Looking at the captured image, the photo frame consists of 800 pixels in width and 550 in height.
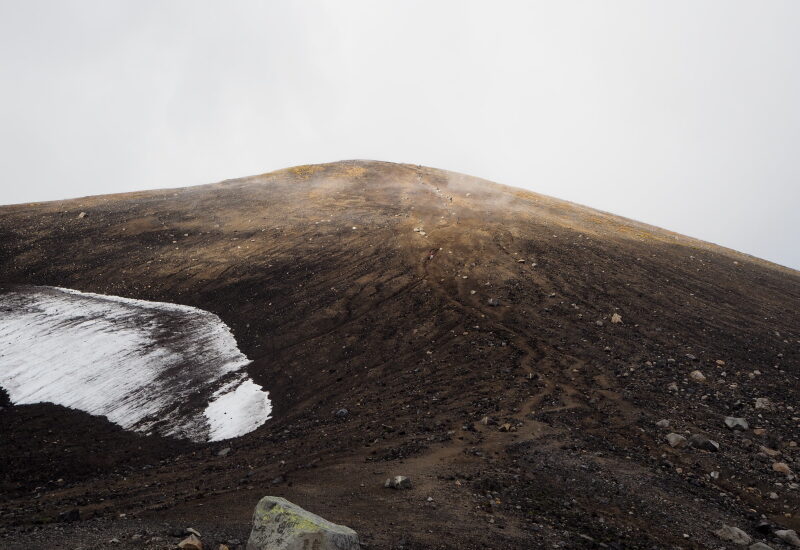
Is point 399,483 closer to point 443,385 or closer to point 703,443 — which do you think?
point 443,385

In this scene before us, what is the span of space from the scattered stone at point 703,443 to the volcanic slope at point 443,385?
7 centimetres

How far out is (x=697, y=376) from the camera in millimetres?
16078

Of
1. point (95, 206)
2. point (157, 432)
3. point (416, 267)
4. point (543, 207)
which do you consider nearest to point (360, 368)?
point (157, 432)

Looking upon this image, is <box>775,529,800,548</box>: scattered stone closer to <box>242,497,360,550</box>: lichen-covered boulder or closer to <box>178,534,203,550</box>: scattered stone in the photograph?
<box>242,497,360,550</box>: lichen-covered boulder

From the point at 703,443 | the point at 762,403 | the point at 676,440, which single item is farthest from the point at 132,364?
the point at 762,403

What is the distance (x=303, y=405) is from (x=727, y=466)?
11.6 meters

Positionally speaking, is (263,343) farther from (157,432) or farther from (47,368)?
(47,368)

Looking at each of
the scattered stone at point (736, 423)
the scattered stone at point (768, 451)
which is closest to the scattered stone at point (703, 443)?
the scattered stone at point (768, 451)

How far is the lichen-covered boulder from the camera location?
700 cm

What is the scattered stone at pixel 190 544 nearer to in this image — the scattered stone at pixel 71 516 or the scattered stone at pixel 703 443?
the scattered stone at pixel 71 516

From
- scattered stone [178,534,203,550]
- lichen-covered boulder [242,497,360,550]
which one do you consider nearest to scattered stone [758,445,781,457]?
lichen-covered boulder [242,497,360,550]

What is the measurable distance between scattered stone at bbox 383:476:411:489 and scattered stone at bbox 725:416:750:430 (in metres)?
9.08

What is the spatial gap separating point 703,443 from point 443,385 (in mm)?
7213

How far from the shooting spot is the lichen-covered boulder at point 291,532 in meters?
7.00
